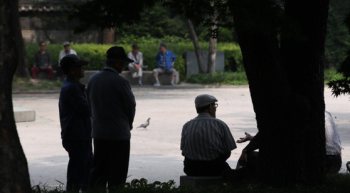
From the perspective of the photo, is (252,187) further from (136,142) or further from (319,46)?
(136,142)

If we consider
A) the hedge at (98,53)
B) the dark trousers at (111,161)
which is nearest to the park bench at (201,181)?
the dark trousers at (111,161)

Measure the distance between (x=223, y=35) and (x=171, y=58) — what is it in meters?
11.1

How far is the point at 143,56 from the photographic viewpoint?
28922mm

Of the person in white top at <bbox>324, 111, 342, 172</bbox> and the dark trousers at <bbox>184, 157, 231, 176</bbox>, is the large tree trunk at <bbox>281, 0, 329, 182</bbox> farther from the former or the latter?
the person in white top at <bbox>324, 111, 342, 172</bbox>

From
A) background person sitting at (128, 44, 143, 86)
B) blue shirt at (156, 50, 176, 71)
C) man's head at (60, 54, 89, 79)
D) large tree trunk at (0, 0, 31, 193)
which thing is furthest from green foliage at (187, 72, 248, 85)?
large tree trunk at (0, 0, 31, 193)

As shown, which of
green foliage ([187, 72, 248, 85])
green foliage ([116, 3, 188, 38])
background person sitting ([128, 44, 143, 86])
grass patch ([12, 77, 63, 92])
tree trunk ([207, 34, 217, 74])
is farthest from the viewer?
green foliage ([116, 3, 188, 38])

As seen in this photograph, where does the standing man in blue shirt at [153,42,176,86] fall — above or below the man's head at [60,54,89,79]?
below

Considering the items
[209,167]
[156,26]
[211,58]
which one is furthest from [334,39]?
[209,167]

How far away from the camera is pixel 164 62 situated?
27094mm

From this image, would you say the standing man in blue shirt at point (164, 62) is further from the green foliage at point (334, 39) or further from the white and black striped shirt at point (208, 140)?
the white and black striped shirt at point (208, 140)

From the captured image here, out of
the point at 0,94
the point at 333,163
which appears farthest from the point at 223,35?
the point at 0,94

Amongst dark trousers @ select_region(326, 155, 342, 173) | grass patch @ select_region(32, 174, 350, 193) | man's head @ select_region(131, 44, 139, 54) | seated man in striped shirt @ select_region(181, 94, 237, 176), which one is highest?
man's head @ select_region(131, 44, 139, 54)

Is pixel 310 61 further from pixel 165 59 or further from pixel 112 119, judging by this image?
pixel 165 59

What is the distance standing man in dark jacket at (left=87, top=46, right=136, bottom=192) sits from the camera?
698 centimetres
